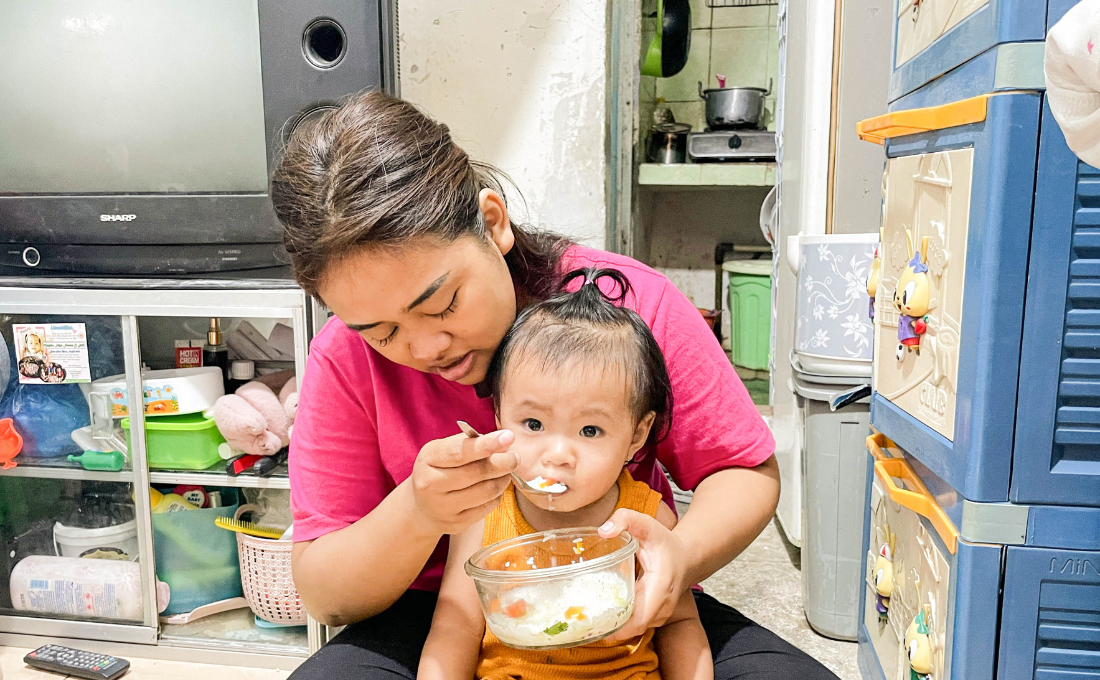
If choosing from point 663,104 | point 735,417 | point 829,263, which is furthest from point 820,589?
point 663,104

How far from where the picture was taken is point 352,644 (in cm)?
110

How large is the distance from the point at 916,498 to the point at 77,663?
5.63 ft

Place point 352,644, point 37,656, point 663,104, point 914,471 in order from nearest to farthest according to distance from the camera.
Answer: point 352,644 < point 914,471 < point 37,656 < point 663,104

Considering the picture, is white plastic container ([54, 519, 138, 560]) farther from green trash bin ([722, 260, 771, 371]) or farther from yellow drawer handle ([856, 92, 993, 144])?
green trash bin ([722, 260, 771, 371])

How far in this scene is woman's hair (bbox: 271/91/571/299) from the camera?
36.2 inches

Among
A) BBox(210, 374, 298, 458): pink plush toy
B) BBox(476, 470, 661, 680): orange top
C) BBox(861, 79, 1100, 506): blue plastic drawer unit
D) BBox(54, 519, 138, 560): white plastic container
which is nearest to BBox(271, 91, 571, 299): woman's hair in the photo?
BBox(476, 470, 661, 680): orange top

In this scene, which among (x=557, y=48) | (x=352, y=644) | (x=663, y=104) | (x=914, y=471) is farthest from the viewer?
(x=663, y=104)

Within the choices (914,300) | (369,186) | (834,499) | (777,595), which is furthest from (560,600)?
(777,595)

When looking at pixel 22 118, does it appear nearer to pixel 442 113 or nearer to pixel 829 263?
pixel 442 113

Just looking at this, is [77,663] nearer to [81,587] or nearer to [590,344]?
[81,587]

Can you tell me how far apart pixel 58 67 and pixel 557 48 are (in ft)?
3.49

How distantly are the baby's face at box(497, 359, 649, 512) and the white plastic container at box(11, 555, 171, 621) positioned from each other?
1251 mm

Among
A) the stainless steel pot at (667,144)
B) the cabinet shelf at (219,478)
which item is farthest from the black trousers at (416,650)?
the stainless steel pot at (667,144)

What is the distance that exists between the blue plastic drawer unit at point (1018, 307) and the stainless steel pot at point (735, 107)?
119 inches
